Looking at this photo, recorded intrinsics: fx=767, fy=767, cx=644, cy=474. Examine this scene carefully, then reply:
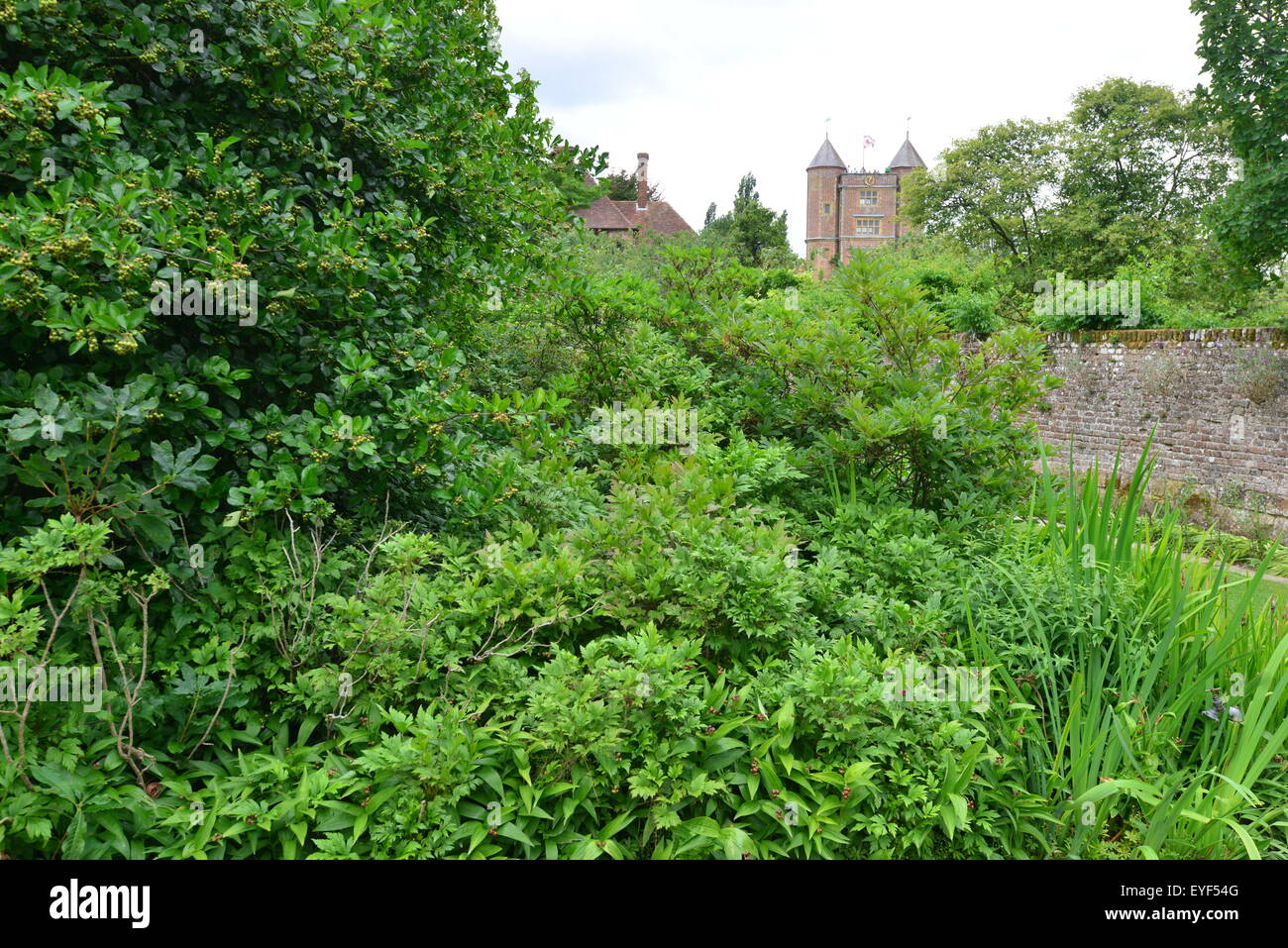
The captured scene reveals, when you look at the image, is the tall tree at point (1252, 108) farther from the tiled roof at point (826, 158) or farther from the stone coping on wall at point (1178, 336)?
the tiled roof at point (826, 158)

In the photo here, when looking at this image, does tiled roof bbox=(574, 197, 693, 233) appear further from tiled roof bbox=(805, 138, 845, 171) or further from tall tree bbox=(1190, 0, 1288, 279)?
tiled roof bbox=(805, 138, 845, 171)

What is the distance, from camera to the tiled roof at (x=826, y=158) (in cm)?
6781

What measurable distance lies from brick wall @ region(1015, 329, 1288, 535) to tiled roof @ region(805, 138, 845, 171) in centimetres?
6040

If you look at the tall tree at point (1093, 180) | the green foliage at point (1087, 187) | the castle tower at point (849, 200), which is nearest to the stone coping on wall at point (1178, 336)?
the green foliage at point (1087, 187)

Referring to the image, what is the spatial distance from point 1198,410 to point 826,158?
63.0 metres

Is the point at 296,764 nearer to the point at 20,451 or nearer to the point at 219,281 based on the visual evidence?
the point at 20,451

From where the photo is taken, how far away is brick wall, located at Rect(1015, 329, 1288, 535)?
34.5 feet

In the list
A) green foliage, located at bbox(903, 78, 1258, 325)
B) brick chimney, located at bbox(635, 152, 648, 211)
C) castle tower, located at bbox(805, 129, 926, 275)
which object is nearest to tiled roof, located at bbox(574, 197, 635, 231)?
brick chimney, located at bbox(635, 152, 648, 211)

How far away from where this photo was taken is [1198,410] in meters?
11.5

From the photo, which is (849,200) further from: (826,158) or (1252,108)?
(1252,108)

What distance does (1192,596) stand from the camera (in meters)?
3.51

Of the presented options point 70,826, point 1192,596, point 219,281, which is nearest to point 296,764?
point 70,826
